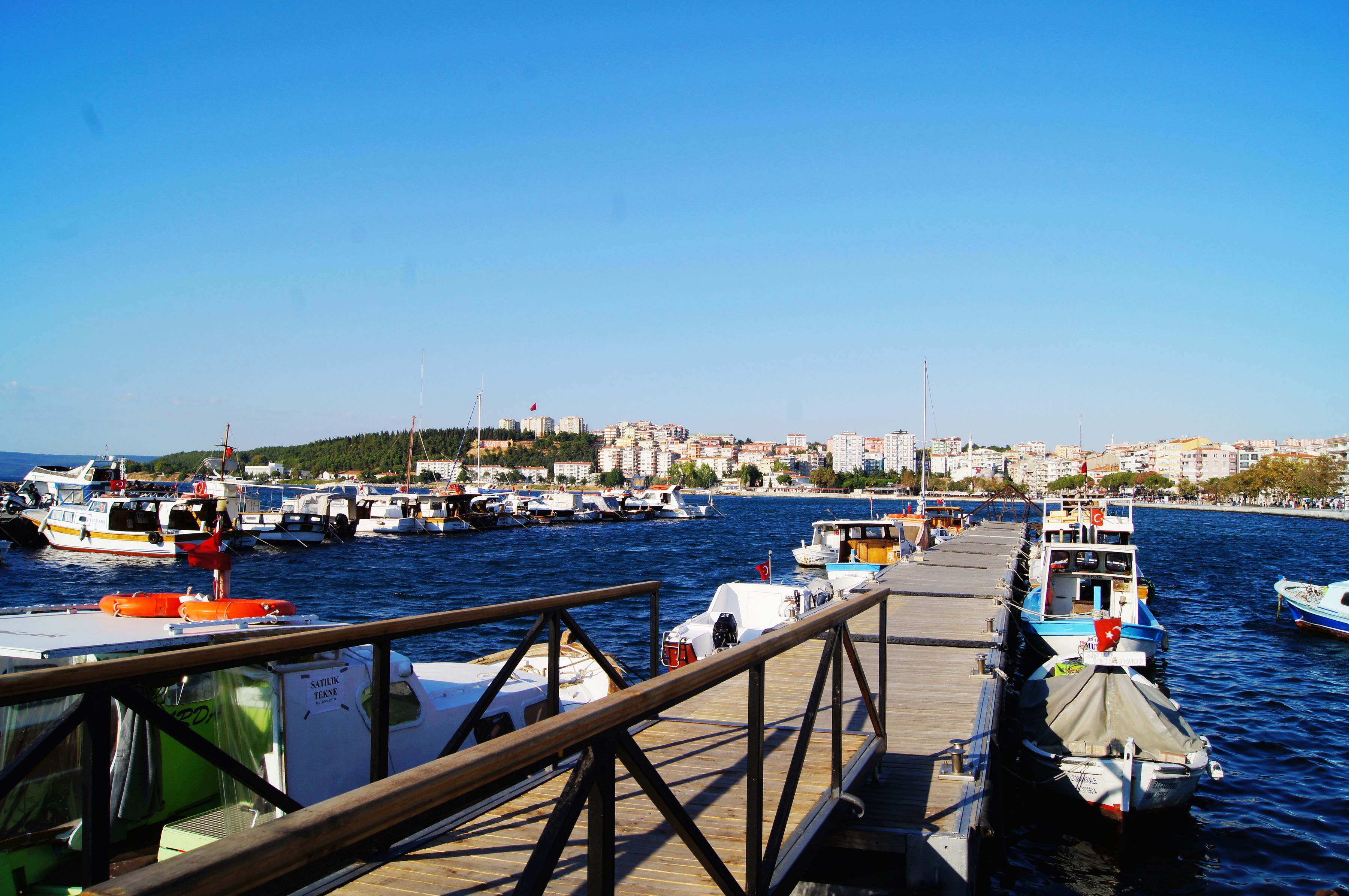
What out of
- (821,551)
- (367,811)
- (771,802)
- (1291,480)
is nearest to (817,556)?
(821,551)

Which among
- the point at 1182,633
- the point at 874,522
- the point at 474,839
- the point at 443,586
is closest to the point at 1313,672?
the point at 1182,633

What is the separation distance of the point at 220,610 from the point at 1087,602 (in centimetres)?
2078

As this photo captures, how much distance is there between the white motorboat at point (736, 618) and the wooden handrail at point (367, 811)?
14554 millimetres

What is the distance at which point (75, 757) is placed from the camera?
6.21 meters

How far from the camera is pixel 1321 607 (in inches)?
981

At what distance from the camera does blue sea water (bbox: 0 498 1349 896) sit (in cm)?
1062

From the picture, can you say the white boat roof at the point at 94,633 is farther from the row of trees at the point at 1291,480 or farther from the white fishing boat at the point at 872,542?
the row of trees at the point at 1291,480

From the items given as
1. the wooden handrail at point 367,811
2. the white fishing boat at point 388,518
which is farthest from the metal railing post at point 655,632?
the white fishing boat at point 388,518

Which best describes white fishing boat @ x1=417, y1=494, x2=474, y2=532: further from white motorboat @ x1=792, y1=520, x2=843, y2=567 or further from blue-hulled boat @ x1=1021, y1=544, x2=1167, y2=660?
blue-hulled boat @ x1=1021, y1=544, x2=1167, y2=660

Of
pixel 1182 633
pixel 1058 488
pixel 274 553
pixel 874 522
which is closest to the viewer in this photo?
pixel 1182 633

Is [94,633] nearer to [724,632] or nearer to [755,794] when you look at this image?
[755,794]

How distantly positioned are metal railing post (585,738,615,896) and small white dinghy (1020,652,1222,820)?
9.72m

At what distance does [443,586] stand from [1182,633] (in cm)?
2681

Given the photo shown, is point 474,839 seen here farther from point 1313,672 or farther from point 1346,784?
point 1313,672
